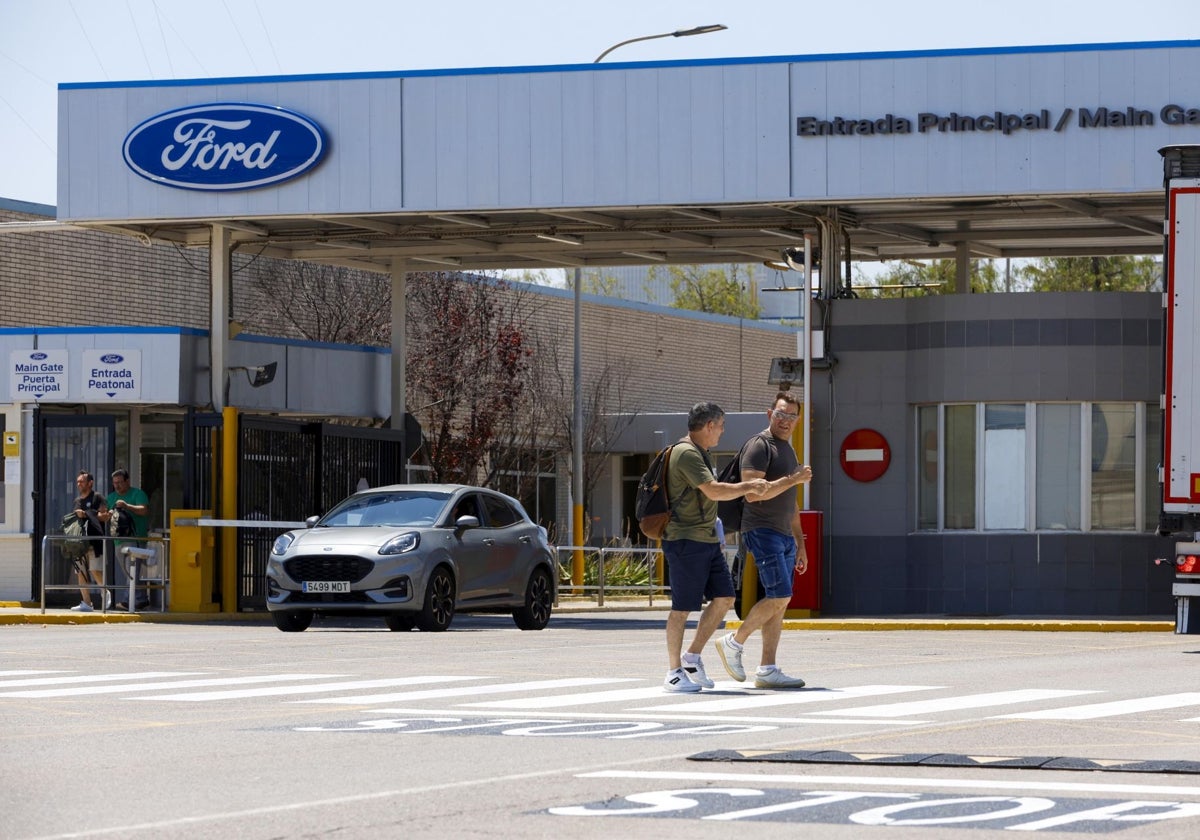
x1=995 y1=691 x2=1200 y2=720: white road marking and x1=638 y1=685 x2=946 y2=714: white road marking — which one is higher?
x1=995 y1=691 x2=1200 y2=720: white road marking

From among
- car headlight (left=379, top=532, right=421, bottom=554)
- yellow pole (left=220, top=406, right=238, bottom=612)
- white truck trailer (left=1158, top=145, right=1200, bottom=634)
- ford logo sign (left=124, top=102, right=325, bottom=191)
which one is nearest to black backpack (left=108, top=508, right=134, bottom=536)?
yellow pole (left=220, top=406, right=238, bottom=612)

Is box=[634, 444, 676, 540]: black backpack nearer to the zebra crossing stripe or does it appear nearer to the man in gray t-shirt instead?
the man in gray t-shirt

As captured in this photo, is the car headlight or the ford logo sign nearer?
the car headlight

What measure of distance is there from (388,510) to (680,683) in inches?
403

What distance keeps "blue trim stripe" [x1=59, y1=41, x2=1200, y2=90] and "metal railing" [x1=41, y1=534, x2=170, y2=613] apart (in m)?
5.92

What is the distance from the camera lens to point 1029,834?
26.3 ft

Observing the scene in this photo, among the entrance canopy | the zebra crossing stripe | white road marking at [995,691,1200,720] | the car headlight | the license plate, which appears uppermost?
the entrance canopy

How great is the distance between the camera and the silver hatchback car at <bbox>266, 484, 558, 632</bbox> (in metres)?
23.1

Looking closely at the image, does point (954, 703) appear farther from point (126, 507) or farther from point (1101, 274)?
point (1101, 274)

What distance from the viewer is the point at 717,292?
79312 mm

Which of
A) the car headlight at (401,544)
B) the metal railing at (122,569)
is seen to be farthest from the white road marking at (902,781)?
the metal railing at (122,569)

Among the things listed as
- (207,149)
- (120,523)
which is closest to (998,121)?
(207,149)

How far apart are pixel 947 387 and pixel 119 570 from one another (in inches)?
423

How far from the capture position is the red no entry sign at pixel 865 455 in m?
27.9
